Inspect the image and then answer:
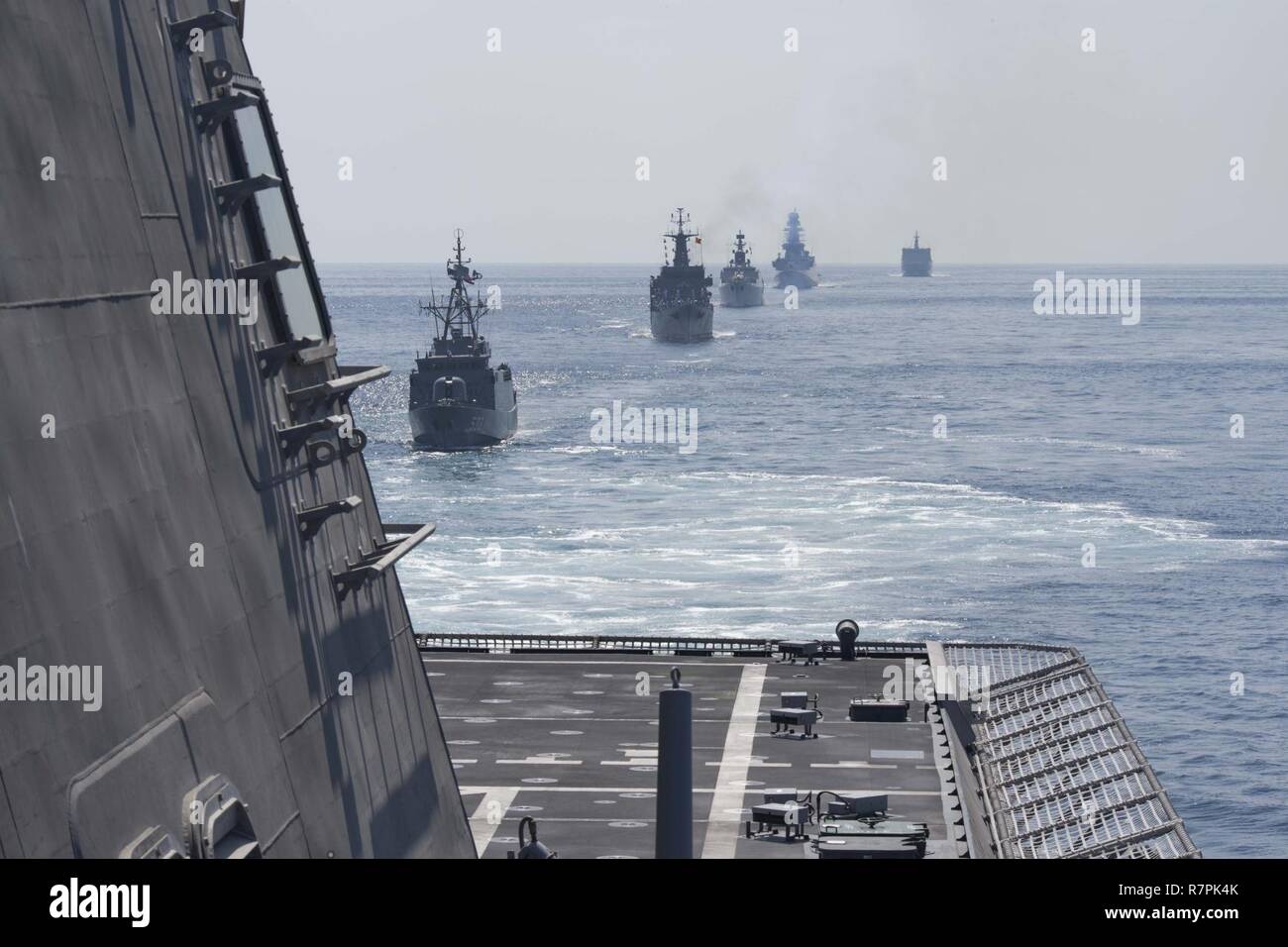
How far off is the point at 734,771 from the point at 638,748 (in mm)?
3427

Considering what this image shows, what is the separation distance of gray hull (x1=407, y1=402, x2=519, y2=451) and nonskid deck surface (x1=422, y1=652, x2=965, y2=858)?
68.8 metres

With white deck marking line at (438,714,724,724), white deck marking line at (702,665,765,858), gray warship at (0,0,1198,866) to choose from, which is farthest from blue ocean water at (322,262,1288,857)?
gray warship at (0,0,1198,866)

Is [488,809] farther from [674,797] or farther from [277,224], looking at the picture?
[674,797]

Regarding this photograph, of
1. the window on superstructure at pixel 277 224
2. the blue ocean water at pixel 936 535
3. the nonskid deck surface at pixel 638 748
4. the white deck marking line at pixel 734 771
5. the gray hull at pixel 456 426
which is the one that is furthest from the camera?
the gray hull at pixel 456 426

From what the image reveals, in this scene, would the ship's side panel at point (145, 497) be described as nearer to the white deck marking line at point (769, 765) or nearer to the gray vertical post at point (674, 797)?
the gray vertical post at point (674, 797)

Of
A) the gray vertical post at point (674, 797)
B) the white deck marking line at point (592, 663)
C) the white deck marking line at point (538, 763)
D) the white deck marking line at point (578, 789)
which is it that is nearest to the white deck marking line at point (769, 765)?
the white deck marking line at point (578, 789)

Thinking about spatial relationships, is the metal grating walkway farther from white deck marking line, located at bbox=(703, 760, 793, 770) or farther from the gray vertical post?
the gray vertical post

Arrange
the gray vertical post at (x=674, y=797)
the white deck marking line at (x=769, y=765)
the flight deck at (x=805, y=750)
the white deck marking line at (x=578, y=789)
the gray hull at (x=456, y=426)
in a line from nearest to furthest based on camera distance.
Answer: the gray vertical post at (x=674, y=797) < the flight deck at (x=805, y=750) < the white deck marking line at (x=578, y=789) < the white deck marking line at (x=769, y=765) < the gray hull at (x=456, y=426)

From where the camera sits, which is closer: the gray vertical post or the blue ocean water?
the gray vertical post

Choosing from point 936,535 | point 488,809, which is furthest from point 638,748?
point 936,535

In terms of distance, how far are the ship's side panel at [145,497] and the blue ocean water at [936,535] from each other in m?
39.4

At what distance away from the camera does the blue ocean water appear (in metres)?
61.5

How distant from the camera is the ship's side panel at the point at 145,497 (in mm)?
7605
